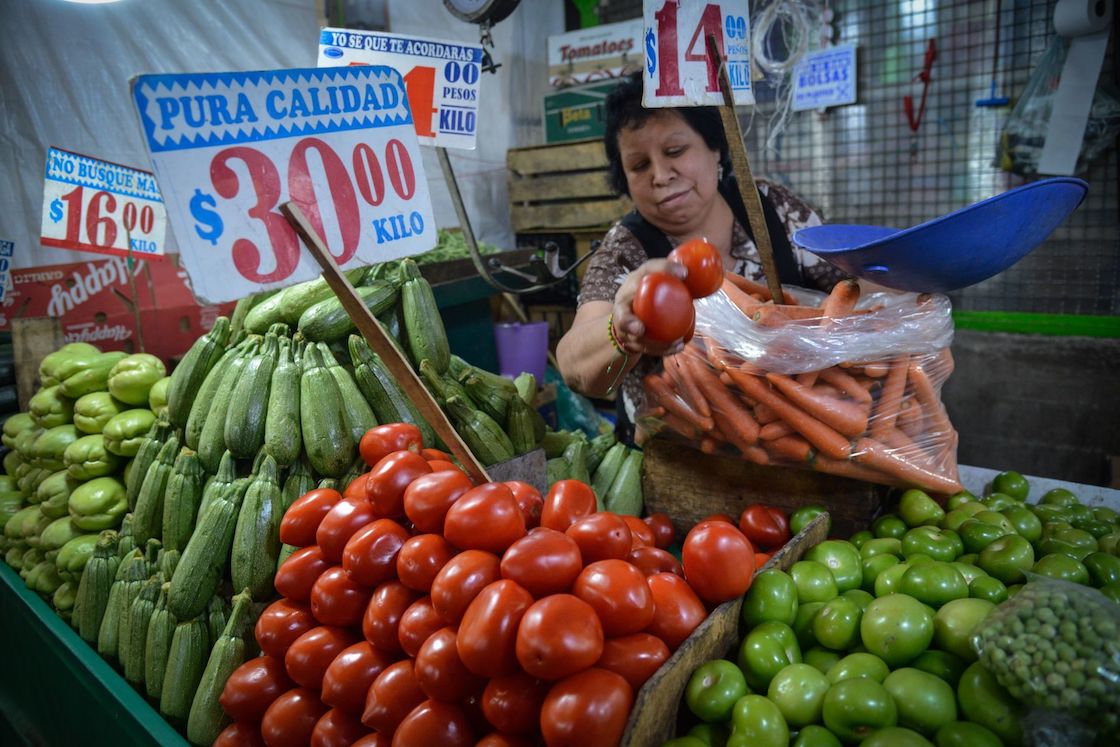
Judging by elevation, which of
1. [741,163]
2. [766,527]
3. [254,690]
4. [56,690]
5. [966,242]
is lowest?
[56,690]

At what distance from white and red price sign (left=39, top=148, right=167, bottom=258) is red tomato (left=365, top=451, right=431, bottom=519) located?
2699 millimetres

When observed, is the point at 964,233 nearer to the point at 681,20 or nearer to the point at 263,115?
the point at 681,20

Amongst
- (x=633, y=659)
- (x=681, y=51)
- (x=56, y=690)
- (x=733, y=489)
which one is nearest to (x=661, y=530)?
(x=733, y=489)

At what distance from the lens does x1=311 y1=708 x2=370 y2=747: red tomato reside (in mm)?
1354

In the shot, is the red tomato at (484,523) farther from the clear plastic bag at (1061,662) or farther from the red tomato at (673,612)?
the clear plastic bag at (1061,662)

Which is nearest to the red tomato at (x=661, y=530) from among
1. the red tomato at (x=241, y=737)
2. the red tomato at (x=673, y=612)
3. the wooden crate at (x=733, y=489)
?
the wooden crate at (x=733, y=489)

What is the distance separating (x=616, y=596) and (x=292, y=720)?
2.52ft

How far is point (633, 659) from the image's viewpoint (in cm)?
118

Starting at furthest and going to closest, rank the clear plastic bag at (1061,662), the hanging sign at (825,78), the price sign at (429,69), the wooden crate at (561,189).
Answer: the wooden crate at (561,189) < the hanging sign at (825,78) < the price sign at (429,69) < the clear plastic bag at (1061,662)

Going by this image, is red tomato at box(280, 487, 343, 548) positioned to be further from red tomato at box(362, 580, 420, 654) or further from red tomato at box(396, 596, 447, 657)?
red tomato at box(396, 596, 447, 657)

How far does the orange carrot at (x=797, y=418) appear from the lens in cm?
179

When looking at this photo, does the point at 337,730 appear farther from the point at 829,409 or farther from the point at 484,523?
the point at 829,409

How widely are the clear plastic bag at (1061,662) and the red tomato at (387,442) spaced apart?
4.40 ft

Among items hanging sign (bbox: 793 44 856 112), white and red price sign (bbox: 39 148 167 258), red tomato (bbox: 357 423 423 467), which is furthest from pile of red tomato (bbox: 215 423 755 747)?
hanging sign (bbox: 793 44 856 112)
